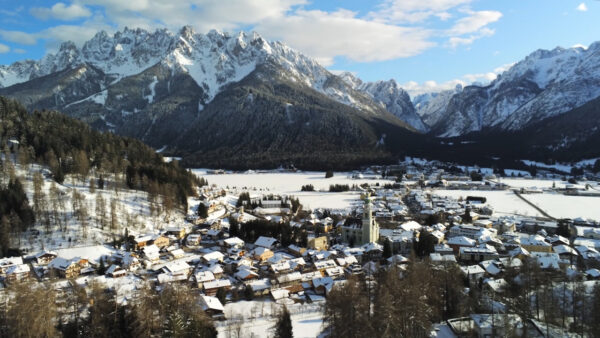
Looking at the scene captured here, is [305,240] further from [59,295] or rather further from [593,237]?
[593,237]

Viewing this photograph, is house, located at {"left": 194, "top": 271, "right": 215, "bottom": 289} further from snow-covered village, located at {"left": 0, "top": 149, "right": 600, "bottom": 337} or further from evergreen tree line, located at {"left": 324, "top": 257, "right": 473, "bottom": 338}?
evergreen tree line, located at {"left": 324, "top": 257, "right": 473, "bottom": 338}

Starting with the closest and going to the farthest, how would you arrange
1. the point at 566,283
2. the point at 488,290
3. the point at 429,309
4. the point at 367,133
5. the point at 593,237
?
the point at 429,309, the point at 566,283, the point at 488,290, the point at 593,237, the point at 367,133

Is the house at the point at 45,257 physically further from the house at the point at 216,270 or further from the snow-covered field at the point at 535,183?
the snow-covered field at the point at 535,183

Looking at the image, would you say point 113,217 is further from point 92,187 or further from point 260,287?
point 260,287

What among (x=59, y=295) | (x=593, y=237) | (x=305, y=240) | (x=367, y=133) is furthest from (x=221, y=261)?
(x=367, y=133)

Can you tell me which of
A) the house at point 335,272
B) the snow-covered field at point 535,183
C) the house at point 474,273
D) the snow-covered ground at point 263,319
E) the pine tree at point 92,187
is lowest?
the snow-covered ground at point 263,319

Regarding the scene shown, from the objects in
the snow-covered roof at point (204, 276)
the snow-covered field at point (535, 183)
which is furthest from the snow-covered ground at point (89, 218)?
the snow-covered field at point (535, 183)
